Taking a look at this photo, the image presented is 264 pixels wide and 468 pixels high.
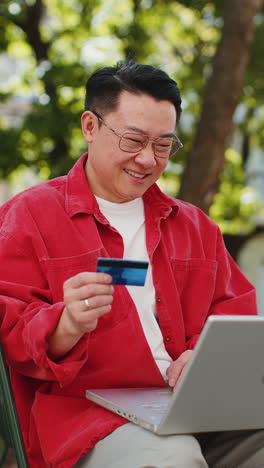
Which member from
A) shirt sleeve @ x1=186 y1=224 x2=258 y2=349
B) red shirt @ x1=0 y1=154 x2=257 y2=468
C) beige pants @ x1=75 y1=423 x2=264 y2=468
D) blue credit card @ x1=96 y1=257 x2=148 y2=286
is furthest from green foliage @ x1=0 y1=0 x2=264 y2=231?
Answer: blue credit card @ x1=96 y1=257 x2=148 y2=286

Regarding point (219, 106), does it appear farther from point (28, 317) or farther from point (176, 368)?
point (28, 317)

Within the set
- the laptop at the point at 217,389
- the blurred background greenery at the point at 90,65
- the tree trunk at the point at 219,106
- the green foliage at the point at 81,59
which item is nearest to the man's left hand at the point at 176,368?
the laptop at the point at 217,389

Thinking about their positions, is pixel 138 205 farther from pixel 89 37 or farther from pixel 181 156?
pixel 89 37

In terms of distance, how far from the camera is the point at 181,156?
406 inches

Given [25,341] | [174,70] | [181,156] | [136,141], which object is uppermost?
[136,141]

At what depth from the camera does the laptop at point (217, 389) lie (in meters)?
1.78

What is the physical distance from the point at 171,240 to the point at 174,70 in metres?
9.29

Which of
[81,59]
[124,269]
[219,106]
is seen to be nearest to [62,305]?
[124,269]

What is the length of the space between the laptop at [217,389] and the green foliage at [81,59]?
7.65 m

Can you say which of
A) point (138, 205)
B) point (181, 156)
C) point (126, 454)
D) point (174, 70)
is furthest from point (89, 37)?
point (126, 454)

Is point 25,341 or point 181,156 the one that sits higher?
point 25,341

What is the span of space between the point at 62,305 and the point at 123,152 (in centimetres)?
60

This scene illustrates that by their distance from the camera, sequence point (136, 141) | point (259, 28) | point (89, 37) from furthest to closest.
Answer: point (89, 37), point (259, 28), point (136, 141)

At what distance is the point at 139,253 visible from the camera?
2480 mm
